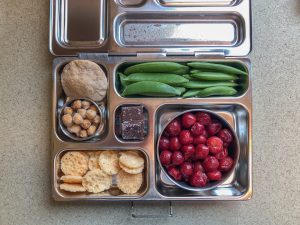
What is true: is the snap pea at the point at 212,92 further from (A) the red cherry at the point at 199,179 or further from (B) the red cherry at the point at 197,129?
(A) the red cherry at the point at 199,179

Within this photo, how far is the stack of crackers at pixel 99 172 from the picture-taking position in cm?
116

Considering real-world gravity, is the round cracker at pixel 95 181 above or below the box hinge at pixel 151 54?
below

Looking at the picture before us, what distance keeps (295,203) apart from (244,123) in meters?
0.31

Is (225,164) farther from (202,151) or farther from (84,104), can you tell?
(84,104)

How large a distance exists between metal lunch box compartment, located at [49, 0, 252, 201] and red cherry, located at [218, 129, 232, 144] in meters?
0.07

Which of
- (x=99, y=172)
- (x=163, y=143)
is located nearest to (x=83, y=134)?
(x=99, y=172)

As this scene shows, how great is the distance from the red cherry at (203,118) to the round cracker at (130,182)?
0.25 m

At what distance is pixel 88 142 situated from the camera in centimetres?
117

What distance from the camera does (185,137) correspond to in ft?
3.78

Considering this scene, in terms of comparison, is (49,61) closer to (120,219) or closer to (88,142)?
(88,142)

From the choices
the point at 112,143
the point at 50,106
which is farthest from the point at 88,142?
the point at 50,106

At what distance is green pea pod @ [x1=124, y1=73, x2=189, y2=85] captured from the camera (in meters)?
1.19

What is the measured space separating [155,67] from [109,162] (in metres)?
0.33

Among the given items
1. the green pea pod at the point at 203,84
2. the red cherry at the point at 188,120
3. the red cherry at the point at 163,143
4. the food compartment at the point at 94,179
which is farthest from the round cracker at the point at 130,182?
the green pea pod at the point at 203,84
